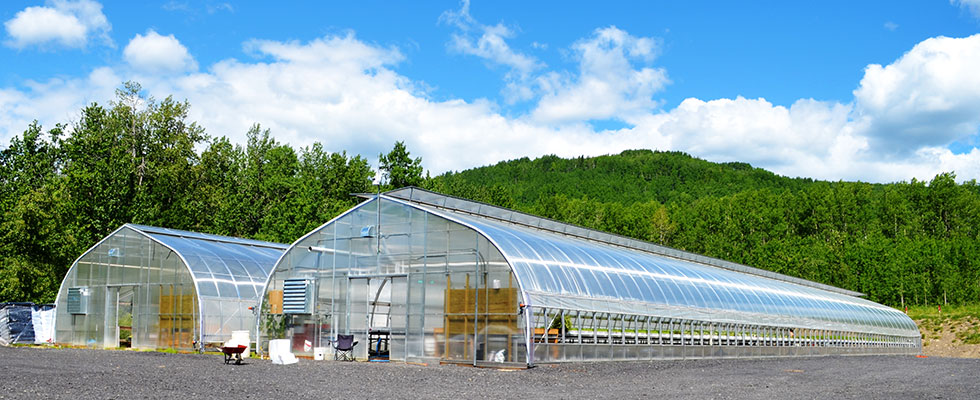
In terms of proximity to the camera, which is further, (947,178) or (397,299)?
(947,178)

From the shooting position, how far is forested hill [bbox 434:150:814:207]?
14650 centimetres

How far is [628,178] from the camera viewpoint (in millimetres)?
162625

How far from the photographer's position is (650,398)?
1537 centimetres

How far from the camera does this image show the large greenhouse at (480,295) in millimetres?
23953

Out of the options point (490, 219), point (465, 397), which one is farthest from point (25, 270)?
point (465, 397)

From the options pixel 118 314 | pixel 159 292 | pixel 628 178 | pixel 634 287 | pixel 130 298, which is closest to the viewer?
pixel 634 287

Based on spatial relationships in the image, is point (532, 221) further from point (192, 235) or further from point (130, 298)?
point (130, 298)

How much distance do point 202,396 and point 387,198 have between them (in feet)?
44.5

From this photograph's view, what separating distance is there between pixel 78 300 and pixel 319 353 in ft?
53.5

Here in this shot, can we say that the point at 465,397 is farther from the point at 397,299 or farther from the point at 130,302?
the point at 130,302

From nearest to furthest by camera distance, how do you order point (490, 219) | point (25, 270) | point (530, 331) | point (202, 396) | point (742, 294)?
point (202, 396), point (530, 331), point (490, 219), point (742, 294), point (25, 270)

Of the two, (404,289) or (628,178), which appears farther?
(628,178)

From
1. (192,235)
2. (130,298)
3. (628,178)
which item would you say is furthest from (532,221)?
(628,178)

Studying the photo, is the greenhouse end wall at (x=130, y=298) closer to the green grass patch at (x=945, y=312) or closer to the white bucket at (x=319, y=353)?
the white bucket at (x=319, y=353)
